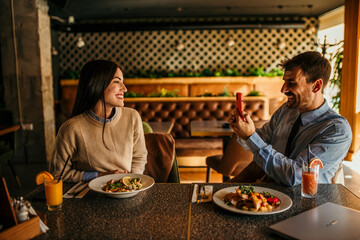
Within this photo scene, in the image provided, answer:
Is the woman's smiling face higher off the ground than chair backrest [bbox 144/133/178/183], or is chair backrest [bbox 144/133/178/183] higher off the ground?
the woman's smiling face

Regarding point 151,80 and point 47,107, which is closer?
point 47,107

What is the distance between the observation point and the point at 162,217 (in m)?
1.08

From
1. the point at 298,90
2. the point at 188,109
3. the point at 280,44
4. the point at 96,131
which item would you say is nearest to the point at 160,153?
the point at 96,131

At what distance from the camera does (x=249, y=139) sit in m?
1.46

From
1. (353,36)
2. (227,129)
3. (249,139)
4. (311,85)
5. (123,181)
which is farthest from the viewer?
(353,36)

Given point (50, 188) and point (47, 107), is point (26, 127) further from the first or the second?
point (50, 188)

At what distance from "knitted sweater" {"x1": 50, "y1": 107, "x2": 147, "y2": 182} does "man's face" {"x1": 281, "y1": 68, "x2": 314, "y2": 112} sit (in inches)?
32.7

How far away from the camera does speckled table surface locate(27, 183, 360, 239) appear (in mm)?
964

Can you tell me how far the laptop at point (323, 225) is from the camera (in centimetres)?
91

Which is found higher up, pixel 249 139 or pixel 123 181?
pixel 249 139

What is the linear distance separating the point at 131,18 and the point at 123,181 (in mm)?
8871

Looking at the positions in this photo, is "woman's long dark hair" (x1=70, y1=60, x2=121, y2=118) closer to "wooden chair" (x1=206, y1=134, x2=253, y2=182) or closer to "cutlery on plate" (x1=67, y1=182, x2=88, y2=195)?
"cutlery on plate" (x1=67, y1=182, x2=88, y2=195)

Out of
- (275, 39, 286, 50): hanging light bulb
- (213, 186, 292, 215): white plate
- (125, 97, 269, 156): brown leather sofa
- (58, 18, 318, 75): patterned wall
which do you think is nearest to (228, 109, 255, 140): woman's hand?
(213, 186, 292, 215): white plate

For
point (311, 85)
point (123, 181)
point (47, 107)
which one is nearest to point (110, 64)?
point (123, 181)
